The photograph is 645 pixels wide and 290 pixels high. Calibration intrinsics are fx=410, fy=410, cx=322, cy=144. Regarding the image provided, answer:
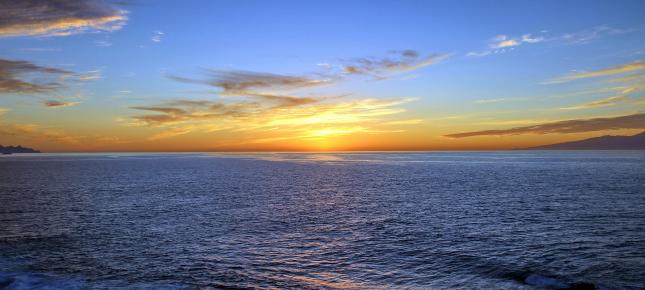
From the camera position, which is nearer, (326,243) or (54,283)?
(54,283)

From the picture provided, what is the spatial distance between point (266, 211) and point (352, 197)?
22153 mm

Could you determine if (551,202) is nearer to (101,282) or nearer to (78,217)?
(101,282)

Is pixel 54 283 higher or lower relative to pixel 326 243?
higher

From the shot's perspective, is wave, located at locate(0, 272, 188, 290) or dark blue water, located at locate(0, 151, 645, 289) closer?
wave, located at locate(0, 272, 188, 290)

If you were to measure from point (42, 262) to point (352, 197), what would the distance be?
5093 centimetres

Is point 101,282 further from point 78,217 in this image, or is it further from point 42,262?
point 78,217

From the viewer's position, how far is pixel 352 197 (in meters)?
74.6

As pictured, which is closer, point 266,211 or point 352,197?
point 266,211

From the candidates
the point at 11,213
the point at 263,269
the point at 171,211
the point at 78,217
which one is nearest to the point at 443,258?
the point at 263,269

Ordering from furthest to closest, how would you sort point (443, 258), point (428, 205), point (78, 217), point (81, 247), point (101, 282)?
point (428, 205) → point (78, 217) → point (81, 247) → point (443, 258) → point (101, 282)

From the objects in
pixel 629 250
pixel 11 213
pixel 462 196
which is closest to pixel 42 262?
pixel 11 213

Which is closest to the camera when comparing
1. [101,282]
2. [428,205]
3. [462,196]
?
[101,282]

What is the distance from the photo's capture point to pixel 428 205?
61.6 meters

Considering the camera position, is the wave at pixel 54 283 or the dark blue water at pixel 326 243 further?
the dark blue water at pixel 326 243
